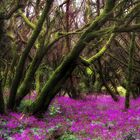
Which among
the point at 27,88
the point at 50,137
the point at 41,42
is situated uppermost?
the point at 41,42

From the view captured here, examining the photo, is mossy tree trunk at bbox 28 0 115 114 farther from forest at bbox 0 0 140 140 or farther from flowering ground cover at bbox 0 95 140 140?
flowering ground cover at bbox 0 95 140 140

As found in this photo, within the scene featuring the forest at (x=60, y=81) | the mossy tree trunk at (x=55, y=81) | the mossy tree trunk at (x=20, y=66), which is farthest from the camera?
the mossy tree trunk at (x=55, y=81)

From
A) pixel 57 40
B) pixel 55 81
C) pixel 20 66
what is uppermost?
pixel 57 40

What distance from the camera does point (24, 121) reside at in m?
12.0

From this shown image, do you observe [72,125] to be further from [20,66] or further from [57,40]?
[57,40]

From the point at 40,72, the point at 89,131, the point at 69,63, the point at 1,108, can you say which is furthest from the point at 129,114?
the point at 40,72

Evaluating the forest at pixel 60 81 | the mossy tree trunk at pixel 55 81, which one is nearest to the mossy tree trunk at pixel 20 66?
the forest at pixel 60 81

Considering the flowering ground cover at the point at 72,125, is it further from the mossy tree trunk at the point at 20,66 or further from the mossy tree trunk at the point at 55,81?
the mossy tree trunk at the point at 20,66

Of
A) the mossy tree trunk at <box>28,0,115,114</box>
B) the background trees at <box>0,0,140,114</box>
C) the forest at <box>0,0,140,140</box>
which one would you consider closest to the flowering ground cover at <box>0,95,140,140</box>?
the forest at <box>0,0,140,140</box>

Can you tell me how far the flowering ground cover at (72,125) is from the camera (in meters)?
9.41

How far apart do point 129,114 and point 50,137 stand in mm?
5497

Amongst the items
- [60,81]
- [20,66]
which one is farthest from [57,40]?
[20,66]

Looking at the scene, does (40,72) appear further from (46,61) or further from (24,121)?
(24,121)

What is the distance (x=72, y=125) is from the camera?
453 inches
